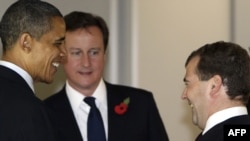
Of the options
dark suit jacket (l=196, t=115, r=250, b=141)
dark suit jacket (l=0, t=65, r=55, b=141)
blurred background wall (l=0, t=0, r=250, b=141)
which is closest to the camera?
dark suit jacket (l=0, t=65, r=55, b=141)

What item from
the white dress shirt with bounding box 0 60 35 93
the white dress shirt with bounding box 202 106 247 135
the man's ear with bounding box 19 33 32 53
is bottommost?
the white dress shirt with bounding box 202 106 247 135

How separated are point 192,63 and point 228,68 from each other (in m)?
0.16

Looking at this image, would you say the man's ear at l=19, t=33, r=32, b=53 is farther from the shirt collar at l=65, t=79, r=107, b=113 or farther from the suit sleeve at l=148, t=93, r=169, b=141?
the suit sleeve at l=148, t=93, r=169, b=141

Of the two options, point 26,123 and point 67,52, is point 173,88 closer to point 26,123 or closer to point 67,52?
point 67,52

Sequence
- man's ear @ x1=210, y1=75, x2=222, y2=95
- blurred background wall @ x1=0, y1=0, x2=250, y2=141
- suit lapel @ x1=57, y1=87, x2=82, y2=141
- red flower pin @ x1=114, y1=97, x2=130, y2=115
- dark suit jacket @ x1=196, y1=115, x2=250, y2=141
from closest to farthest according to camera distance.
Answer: dark suit jacket @ x1=196, y1=115, x2=250, y2=141 < man's ear @ x1=210, y1=75, x2=222, y2=95 < suit lapel @ x1=57, y1=87, x2=82, y2=141 < red flower pin @ x1=114, y1=97, x2=130, y2=115 < blurred background wall @ x1=0, y1=0, x2=250, y2=141

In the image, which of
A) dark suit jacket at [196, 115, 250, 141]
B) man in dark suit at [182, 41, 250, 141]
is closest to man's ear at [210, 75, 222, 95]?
man in dark suit at [182, 41, 250, 141]

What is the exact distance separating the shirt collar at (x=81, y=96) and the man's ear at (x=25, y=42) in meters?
0.57

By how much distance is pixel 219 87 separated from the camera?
5.28 ft

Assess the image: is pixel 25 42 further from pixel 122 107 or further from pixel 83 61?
pixel 122 107

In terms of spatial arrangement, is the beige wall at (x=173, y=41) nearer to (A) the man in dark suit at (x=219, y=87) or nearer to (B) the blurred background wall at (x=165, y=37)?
(B) the blurred background wall at (x=165, y=37)

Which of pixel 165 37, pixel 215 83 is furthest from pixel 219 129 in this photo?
pixel 165 37

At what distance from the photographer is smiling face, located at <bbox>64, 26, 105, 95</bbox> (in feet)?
6.83

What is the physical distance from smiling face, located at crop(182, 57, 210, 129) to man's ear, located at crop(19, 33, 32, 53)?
58 centimetres

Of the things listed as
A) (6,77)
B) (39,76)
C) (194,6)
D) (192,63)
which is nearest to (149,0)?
(194,6)
